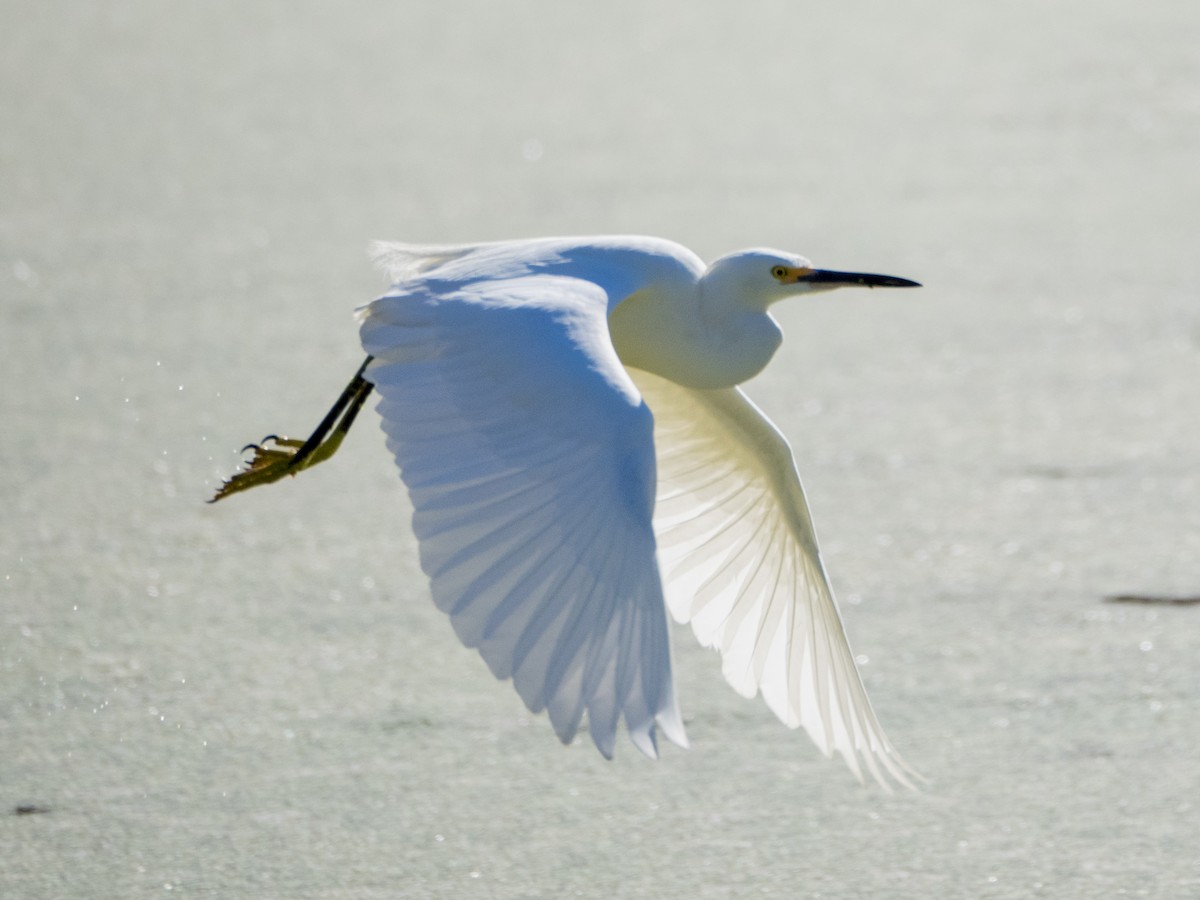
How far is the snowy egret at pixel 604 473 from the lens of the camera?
1299mm

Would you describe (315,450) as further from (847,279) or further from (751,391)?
(751,391)

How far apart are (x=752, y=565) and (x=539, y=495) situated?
49cm

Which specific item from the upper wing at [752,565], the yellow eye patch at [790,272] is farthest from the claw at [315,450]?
the yellow eye patch at [790,272]

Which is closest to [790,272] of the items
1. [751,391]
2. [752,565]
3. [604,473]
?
[752,565]

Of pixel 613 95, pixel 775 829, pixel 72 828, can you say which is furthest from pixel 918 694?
pixel 613 95

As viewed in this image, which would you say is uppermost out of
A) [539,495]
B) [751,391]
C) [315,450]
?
[539,495]

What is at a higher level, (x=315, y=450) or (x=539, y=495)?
(x=539, y=495)

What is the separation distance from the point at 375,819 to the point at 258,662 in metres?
0.35

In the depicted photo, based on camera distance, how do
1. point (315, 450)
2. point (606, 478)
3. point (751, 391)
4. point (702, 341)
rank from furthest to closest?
point (751, 391) < point (315, 450) < point (702, 341) < point (606, 478)

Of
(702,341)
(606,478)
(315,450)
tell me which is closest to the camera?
(606,478)

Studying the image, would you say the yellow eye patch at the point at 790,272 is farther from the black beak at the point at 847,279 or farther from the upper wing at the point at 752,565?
the upper wing at the point at 752,565

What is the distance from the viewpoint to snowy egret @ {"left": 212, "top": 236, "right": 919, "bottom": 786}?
130cm

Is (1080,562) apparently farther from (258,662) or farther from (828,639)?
(258,662)

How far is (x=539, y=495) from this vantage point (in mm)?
1379
